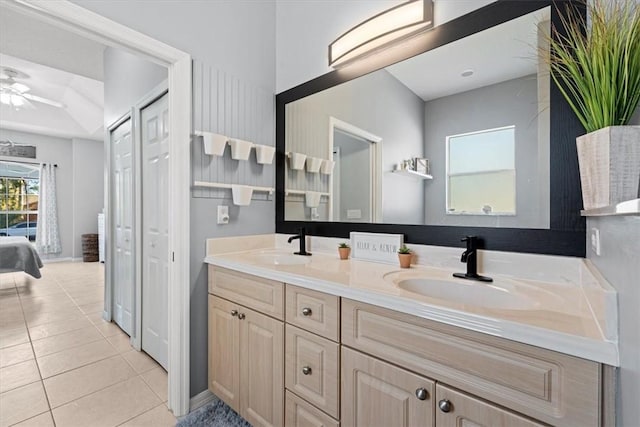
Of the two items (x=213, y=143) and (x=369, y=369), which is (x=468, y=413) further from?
(x=213, y=143)

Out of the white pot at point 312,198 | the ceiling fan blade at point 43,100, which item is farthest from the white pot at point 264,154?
the ceiling fan blade at point 43,100

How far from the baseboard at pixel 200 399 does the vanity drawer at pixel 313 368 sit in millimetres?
782

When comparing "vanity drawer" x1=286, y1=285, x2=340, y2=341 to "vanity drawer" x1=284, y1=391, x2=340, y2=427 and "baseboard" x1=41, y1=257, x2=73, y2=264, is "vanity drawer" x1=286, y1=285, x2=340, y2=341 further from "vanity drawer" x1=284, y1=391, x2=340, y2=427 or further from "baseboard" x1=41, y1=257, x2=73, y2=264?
"baseboard" x1=41, y1=257, x2=73, y2=264

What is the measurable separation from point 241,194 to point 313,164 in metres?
0.52

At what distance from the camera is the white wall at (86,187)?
654cm

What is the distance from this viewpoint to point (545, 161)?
116cm

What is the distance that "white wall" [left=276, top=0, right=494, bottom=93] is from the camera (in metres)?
1.76

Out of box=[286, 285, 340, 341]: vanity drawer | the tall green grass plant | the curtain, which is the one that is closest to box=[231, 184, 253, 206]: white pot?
box=[286, 285, 340, 341]: vanity drawer

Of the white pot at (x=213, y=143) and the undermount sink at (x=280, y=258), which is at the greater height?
the white pot at (x=213, y=143)

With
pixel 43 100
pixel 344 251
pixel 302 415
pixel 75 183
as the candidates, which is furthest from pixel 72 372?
pixel 75 183

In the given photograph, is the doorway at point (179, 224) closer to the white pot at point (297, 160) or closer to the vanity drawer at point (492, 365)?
the white pot at point (297, 160)

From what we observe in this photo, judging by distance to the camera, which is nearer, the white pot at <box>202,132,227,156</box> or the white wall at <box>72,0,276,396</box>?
the white wall at <box>72,0,276,396</box>

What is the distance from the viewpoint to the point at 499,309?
834 mm

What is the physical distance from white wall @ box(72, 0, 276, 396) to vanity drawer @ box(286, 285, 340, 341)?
0.76 meters
